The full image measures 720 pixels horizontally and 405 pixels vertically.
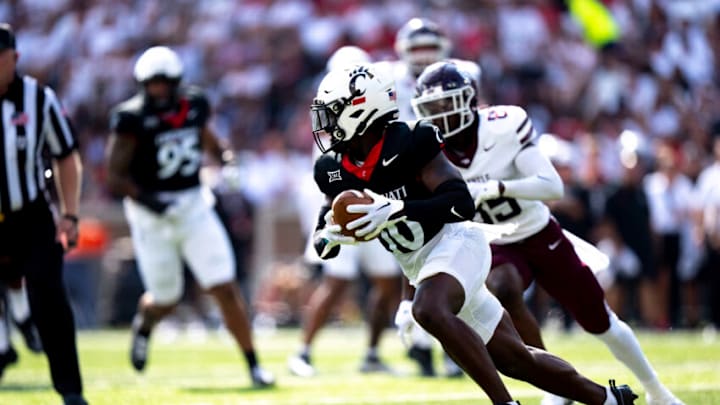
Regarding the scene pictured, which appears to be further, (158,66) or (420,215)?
(158,66)

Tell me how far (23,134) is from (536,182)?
262 centimetres

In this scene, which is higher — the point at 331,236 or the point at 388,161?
the point at 388,161

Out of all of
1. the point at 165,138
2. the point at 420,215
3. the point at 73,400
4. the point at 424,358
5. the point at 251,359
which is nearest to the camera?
the point at 420,215

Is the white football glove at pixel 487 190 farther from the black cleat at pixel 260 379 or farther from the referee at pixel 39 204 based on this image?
the black cleat at pixel 260 379

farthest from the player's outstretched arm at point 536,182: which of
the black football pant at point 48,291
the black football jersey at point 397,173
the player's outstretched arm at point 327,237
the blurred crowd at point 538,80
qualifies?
the blurred crowd at point 538,80

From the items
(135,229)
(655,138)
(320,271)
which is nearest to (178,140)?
(135,229)

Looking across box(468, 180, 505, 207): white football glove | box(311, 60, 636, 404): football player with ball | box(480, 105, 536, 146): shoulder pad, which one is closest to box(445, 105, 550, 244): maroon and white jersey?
box(480, 105, 536, 146): shoulder pad

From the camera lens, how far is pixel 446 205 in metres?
4.56

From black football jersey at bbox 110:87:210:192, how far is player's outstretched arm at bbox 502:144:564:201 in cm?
306

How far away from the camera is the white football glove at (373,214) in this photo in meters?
4.43

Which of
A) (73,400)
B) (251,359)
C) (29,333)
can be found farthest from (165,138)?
(73,400)

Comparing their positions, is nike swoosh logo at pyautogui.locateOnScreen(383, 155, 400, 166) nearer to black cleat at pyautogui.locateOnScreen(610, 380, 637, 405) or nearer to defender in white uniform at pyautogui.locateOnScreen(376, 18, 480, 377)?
black cleat at pyautogui.locateOnScreen(610, 380, 637, 405)

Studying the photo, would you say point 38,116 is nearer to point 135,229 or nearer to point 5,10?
point 135,229

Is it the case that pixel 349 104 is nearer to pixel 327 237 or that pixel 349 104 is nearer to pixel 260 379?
pixel 327 237
